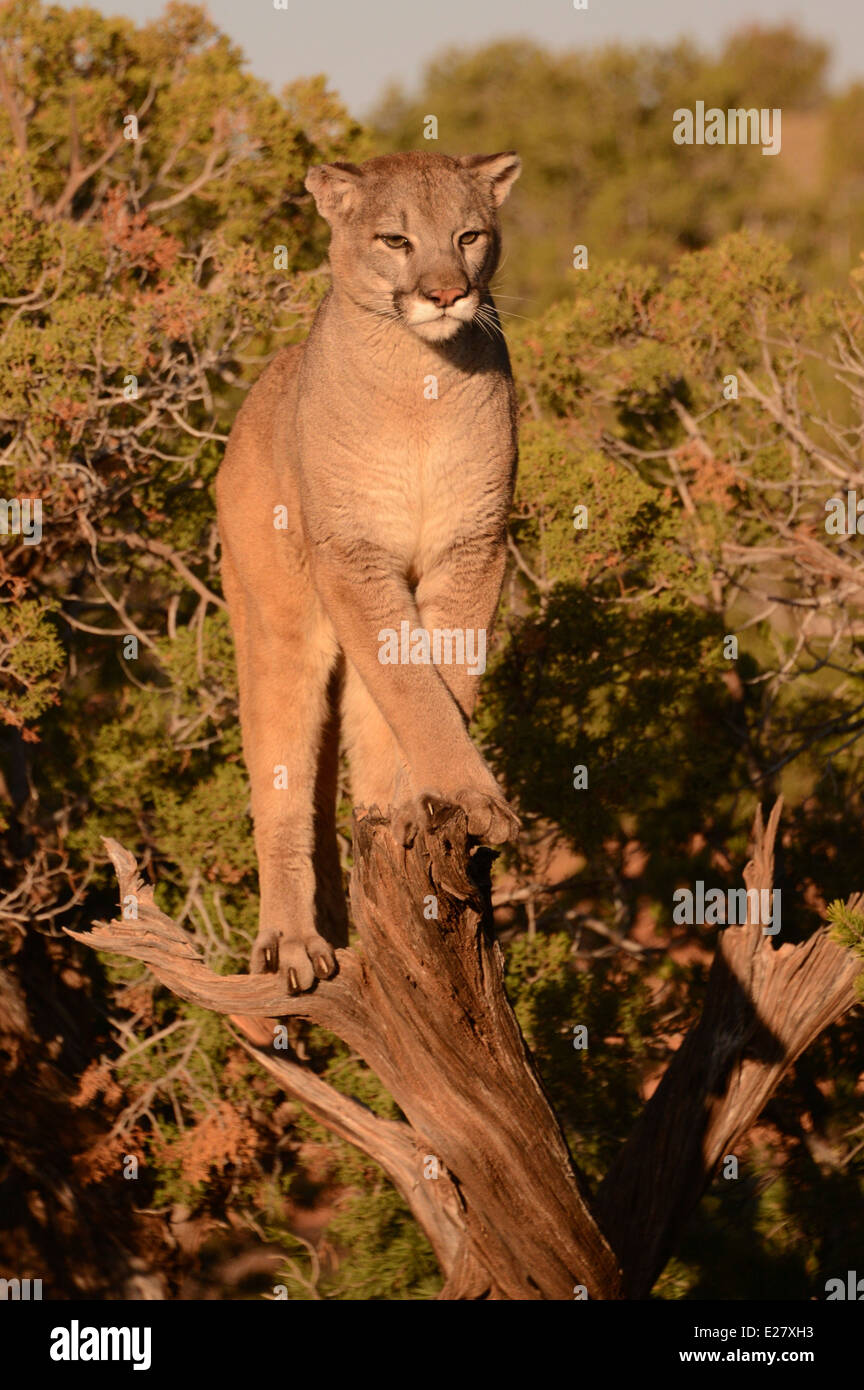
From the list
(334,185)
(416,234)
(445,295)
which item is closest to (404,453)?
(445,295)

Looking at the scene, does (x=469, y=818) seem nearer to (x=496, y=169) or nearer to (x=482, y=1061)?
(x=482, y=1061)

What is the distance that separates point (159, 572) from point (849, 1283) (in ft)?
16.4

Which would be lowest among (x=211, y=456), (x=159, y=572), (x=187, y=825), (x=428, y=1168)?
(x=428, y=1168)

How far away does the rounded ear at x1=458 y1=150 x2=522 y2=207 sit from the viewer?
496 cm

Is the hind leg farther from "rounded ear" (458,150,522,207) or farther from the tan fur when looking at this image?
"rounded ear" (458,150,522,207)

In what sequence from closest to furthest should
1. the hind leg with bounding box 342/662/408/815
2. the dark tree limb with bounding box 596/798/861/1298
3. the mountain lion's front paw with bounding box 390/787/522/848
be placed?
the mountain lion's front paw with bounding box 390/787/522/848 → the hind leg with bounding box 342/662/408/815 → the dark tree limb with bounding box 596/798/861/1298

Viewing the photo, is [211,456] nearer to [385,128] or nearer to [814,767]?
[814,767]

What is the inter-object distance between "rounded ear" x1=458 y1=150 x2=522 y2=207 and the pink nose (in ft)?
2.12

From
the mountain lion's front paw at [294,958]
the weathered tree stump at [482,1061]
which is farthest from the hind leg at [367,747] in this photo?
the weathered tree stump at [482,1061]

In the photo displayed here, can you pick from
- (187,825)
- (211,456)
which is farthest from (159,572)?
(187,825)

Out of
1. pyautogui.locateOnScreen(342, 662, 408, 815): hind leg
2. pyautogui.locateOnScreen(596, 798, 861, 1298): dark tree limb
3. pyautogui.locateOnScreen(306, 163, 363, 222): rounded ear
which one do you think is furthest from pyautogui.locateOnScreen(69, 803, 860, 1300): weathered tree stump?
pyautogui.locateOnScreen(306, 163, 363, 222): rounded ear

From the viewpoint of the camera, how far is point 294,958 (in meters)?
4.76

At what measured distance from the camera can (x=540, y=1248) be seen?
5.03 m

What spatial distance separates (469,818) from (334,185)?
2.16m
